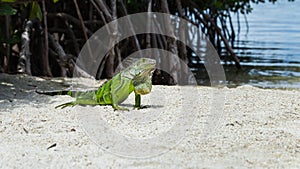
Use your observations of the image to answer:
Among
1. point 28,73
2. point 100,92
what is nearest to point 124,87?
point 100,92

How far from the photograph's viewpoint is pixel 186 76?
6.73 metres

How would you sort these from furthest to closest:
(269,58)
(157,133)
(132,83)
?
(269,58)
(132,83)
(157,133)

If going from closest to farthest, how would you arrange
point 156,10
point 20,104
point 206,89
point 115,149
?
point 115,149
point 20,104
point 206,89
point 156,10

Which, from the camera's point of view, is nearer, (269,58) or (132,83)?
(132,83)

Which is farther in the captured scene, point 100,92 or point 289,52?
point 289,52

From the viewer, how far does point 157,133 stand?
2799 mm

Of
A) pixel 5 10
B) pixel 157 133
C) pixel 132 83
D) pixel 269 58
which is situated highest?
pixel 5 10

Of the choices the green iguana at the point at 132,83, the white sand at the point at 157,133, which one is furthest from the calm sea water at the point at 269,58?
the green iguana at the point at 132,83

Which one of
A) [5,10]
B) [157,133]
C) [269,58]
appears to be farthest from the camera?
[269,58]

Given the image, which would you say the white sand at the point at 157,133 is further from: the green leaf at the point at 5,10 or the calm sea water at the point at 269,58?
the calm sea water at the point at 269,58

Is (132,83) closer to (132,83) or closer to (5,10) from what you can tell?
(132,83)

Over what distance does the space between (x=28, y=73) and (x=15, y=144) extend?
2.87 m

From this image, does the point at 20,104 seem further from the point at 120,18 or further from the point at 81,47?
the point at 81,47

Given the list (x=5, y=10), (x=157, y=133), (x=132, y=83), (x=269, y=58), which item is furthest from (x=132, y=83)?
(x=269, y=58)
